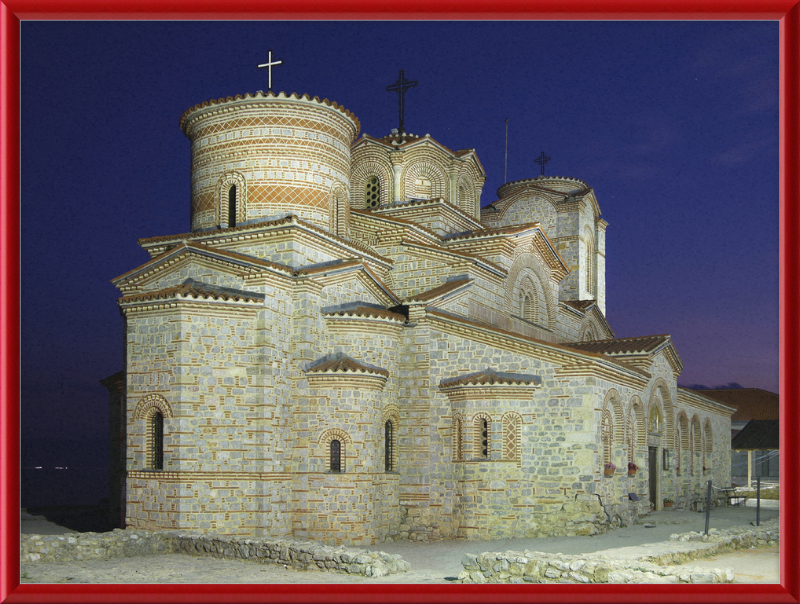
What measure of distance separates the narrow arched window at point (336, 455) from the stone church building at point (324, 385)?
4cm

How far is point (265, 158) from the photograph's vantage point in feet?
55.2

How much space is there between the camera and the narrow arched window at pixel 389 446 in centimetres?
1664

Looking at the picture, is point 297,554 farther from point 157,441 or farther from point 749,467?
point 749,467

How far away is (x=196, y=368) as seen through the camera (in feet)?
47.0

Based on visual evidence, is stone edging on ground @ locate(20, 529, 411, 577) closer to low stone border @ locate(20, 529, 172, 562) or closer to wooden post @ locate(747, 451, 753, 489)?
low stone border @ locate(20, 529, 172, 562)

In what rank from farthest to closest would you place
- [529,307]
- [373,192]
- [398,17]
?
[373,192]
[529,307]
[398,17]

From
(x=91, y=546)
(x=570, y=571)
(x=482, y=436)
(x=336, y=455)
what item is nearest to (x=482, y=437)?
(x=482, y=436)

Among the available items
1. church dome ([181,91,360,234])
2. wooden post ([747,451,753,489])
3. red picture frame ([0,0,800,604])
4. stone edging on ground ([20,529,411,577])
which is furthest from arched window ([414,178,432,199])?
wooden post ([747,451,753,489])

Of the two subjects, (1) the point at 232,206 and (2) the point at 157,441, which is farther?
(1) the point at 232,206

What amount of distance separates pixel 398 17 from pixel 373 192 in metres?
15.2

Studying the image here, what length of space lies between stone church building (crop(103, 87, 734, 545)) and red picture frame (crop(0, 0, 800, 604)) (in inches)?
247

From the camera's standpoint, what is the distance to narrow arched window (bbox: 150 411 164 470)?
47.5ft

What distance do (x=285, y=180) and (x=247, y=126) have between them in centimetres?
140

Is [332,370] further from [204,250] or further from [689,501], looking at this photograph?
[689,501]
